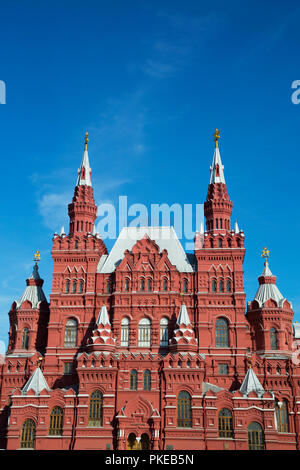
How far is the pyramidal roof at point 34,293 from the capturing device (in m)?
66.6

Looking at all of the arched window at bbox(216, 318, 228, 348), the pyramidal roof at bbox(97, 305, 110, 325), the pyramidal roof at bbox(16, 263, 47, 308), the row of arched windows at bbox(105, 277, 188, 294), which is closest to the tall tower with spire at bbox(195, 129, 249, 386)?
the arched window at bbox(216, 318, 228, 348)

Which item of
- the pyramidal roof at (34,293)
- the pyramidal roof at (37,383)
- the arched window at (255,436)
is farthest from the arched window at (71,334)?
the arched window at (255,436)

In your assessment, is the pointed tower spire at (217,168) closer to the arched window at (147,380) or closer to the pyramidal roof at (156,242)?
the pyramidal roof at (156,242)

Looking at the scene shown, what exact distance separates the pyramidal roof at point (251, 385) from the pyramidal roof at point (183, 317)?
8169mm

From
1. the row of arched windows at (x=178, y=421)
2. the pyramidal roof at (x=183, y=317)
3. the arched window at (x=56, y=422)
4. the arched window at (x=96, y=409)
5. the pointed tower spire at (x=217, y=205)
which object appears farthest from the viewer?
the pointed tower spire at (x=217, y=205)

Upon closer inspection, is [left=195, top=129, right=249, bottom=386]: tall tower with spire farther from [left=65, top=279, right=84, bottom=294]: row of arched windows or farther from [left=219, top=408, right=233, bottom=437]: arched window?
[left=65, top=279, right=84, bottom=294]: row of arched windows

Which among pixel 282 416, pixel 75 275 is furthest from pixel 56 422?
pixel 282 416

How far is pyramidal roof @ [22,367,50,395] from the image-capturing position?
57.1 meters

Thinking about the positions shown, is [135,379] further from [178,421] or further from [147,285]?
[147,285]

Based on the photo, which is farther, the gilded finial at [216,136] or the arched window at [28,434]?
the gilded finial at [216,136]

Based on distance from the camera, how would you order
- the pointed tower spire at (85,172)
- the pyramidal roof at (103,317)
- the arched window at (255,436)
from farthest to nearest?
the pointed tower spire at (85,172)
the pyramidal roof at (103,317)
the arched window at (255,436)

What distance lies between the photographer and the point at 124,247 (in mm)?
68625
